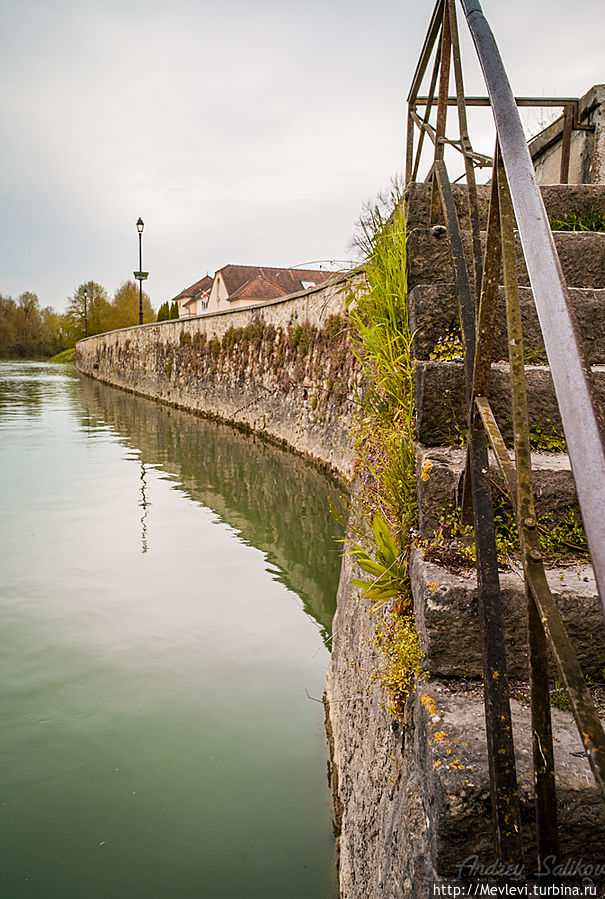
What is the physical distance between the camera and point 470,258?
78.0 inches

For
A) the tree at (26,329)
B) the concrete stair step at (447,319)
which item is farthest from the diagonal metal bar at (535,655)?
the tree at (26,329)

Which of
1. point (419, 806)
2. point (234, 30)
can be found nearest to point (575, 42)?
point (419, 806)

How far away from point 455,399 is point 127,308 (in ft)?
179

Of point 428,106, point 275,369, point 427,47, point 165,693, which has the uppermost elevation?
point 427,47

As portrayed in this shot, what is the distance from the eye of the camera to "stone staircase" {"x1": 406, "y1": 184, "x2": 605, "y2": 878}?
0.98m

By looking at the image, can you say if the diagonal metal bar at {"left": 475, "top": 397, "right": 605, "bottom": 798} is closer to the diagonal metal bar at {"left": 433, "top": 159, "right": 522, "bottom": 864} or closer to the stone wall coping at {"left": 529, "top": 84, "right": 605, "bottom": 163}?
the diagonal metal bar at {"left": 433, "top": 159, "right": 522, "bottom": 864}

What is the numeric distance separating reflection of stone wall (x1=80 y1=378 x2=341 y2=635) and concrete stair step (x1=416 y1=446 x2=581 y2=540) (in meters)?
2.25

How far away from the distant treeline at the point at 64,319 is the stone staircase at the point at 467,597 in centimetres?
5163

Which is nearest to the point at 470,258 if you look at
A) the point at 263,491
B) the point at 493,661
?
the point at 493,661

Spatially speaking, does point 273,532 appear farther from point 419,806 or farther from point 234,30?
point 234,30

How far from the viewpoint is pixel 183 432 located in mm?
11031

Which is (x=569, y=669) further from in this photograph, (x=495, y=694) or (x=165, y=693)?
(x=165, y=693)

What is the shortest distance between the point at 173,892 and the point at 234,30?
7707 millimetres
